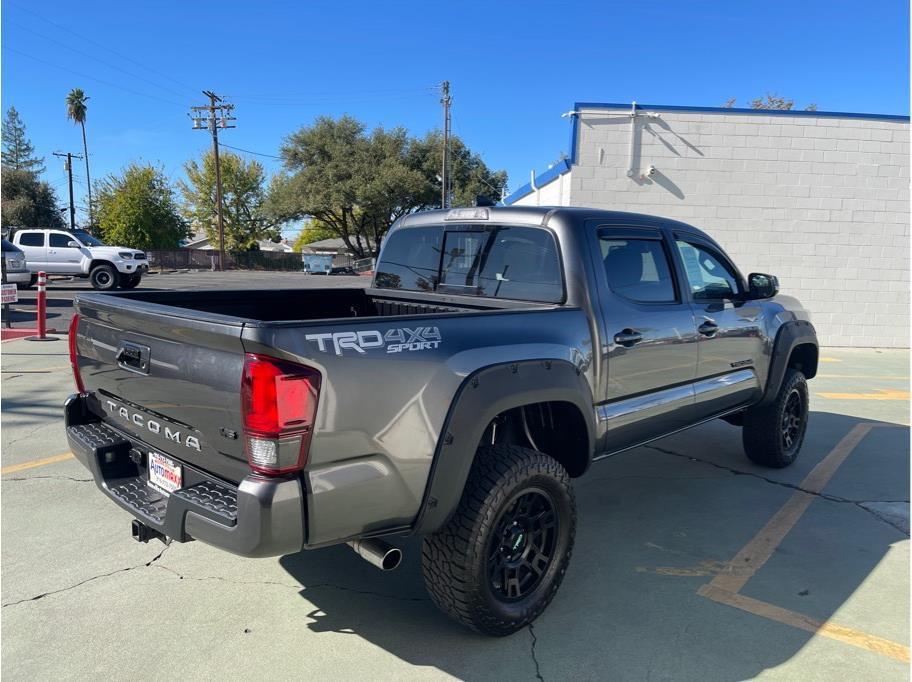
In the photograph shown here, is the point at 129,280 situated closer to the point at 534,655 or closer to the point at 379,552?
the point at 379,552

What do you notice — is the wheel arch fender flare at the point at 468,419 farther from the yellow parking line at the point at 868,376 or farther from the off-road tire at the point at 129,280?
the off-road tire at the point at 129,280

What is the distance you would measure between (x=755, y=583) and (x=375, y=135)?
47376mm

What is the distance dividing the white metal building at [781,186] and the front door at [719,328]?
6913 millimetres

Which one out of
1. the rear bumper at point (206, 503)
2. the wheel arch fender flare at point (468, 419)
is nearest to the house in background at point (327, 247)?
the rear bumper at point (206, 503)

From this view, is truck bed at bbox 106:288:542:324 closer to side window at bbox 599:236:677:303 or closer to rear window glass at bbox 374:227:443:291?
rear window glass at bbox 374:227:443:291

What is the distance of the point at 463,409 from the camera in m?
2.57

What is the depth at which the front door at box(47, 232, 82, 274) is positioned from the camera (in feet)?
66.5

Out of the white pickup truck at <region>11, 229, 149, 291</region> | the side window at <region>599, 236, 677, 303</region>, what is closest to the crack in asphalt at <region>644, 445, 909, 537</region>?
the side window at <region>599, 236, 677, 303</region>

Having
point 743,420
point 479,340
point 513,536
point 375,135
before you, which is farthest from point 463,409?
point 375,135

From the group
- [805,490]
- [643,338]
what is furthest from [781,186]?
[643,338]

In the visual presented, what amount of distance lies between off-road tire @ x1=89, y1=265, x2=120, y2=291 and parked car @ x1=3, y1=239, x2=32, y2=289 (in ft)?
9.39

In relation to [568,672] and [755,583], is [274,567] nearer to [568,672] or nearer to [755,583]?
[568,672]

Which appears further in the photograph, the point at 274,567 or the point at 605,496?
the point at 605,496

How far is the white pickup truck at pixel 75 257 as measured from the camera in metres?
20.2
